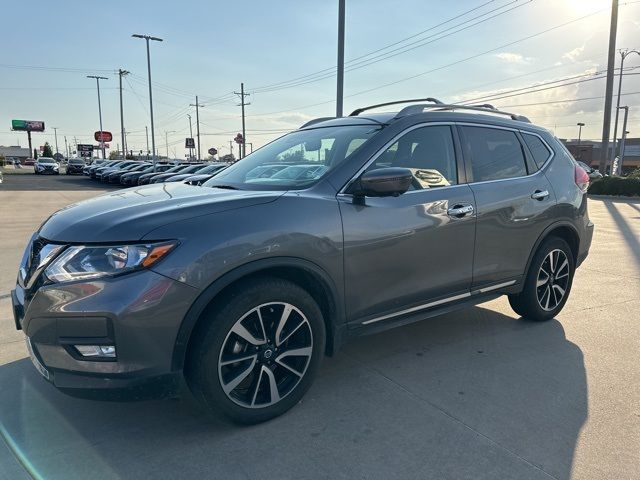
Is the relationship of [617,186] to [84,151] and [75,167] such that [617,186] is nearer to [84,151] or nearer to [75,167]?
[75,167]

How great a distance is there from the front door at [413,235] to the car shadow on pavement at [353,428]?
1.79 feet

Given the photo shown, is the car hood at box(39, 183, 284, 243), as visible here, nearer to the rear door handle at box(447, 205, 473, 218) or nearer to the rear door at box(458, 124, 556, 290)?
the rear door handle at box(447, 205, 473, 218)

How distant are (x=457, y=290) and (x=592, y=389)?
1094mm

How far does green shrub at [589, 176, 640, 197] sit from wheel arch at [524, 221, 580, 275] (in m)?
22.1

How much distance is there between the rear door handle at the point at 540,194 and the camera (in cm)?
427

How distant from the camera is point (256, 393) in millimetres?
2840

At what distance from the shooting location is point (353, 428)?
2867mm

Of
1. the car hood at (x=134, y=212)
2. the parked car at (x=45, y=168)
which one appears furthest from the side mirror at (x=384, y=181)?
the parked car at (x=45, y=168)

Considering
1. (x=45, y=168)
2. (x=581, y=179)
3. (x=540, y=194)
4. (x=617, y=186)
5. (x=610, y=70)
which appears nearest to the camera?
(x=540, y=194)

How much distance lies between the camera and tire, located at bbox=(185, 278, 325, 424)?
259 cm

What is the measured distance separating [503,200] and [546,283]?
3.81ft

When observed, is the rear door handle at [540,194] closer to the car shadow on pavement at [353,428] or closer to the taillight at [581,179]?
the taillight at [581,179]

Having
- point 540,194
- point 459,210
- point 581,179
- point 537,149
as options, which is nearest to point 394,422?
point 459,210

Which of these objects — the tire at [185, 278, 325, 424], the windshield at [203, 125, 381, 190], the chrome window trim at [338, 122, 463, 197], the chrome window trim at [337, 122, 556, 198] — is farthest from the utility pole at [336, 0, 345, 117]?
the tire at [185, 278, 325, 424]
